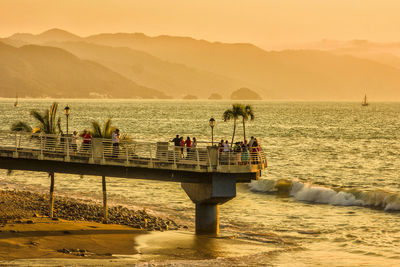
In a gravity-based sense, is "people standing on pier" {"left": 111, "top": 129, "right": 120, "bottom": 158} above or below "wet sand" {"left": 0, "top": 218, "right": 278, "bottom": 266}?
above

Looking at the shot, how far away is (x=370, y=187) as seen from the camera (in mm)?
67062

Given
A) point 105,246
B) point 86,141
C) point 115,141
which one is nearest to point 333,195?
point 115,141

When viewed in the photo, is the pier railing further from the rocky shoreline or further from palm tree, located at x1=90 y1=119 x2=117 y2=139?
the rocky shoreline

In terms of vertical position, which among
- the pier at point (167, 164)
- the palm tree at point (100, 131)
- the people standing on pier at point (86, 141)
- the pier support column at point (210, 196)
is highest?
the palm tree at point (100, 131)

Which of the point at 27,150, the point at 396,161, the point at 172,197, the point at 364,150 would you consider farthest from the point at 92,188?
the point at 364,150

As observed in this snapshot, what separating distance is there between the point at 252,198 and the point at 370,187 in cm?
1651

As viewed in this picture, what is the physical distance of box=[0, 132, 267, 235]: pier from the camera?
35.2 metres

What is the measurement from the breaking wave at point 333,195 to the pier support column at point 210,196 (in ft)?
67.8

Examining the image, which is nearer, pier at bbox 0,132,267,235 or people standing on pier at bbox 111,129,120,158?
pier at bbox 0,132,267,235

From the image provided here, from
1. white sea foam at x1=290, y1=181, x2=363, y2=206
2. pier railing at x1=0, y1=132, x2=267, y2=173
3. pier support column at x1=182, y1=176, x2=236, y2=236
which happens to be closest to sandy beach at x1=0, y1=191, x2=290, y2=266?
pier support column at x1=182, y1=176, x2=236, y2=236

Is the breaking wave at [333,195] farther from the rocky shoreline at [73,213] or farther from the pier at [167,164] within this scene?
the pier at [167,164]

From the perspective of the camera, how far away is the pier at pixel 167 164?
35.2 metres

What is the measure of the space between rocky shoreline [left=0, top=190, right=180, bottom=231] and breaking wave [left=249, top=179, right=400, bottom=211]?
58.9 ft

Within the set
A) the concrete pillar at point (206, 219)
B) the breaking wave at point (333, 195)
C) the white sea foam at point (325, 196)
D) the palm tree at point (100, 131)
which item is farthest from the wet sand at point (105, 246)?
the white sea foam at point (325, 196)
